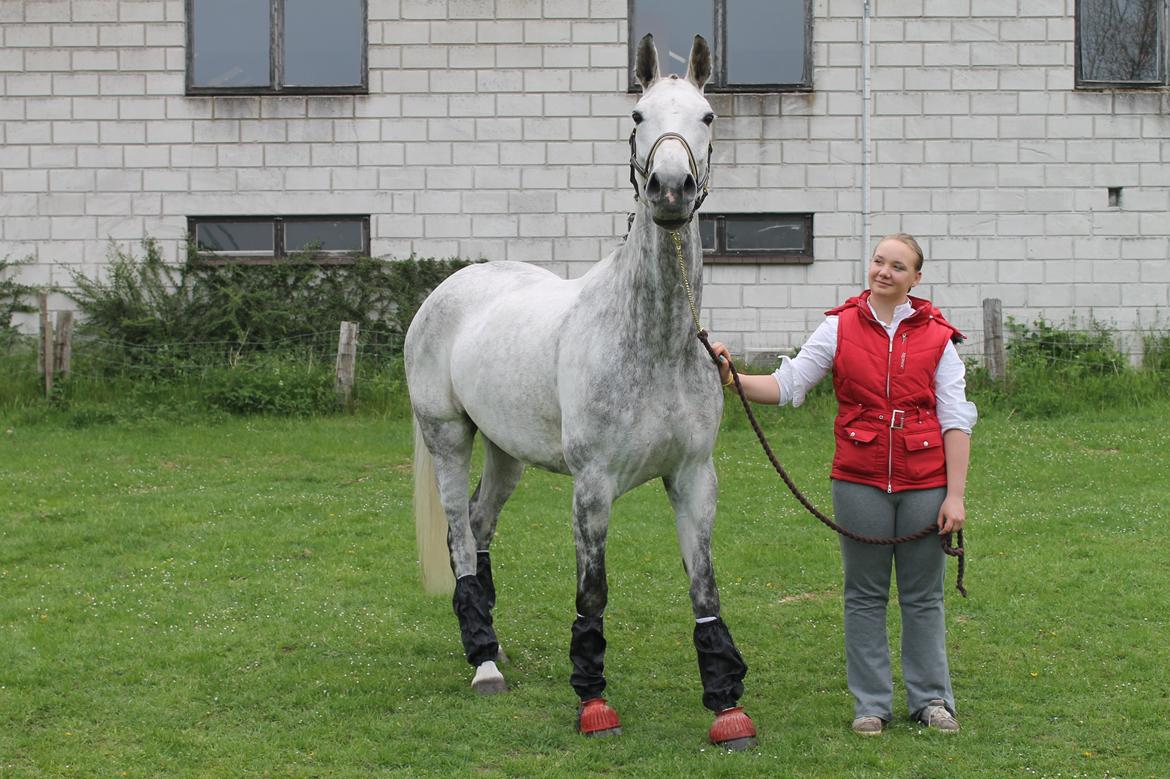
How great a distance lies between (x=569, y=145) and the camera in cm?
1554

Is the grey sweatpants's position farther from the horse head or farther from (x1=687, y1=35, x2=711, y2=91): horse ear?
(x1=687, y1=35, x2=711, y2=91): horse ear

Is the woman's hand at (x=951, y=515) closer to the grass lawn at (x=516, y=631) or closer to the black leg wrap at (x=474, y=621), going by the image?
the grass lawn at (x=516, y=631)

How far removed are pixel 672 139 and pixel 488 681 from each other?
8.97ft

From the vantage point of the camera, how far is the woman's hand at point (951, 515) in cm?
493

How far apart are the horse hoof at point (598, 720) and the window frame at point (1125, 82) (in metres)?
12.9

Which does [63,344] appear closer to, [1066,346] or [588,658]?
[588,658]

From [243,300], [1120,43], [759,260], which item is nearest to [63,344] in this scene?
[243,300]

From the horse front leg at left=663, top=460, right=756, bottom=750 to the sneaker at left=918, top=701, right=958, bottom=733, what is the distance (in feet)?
2.41

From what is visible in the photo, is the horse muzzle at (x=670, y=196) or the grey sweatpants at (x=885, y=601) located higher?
the horse muzzle at (x=670, y=196)

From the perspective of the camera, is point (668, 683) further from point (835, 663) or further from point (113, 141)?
point (113, 141)

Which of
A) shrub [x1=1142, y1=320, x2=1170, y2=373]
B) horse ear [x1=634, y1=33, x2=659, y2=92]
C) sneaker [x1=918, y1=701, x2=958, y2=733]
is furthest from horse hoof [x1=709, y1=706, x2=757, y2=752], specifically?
shrub [x1=1142, y1=320, x2=1170, y2=373]

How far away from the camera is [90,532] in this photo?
9047 mm

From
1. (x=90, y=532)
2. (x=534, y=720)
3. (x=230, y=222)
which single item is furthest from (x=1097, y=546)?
(x=230, y=222)

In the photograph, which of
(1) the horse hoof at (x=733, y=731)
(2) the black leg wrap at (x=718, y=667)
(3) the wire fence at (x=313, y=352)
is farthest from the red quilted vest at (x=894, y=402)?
(3) the wire fence at (x=313, y=352)
